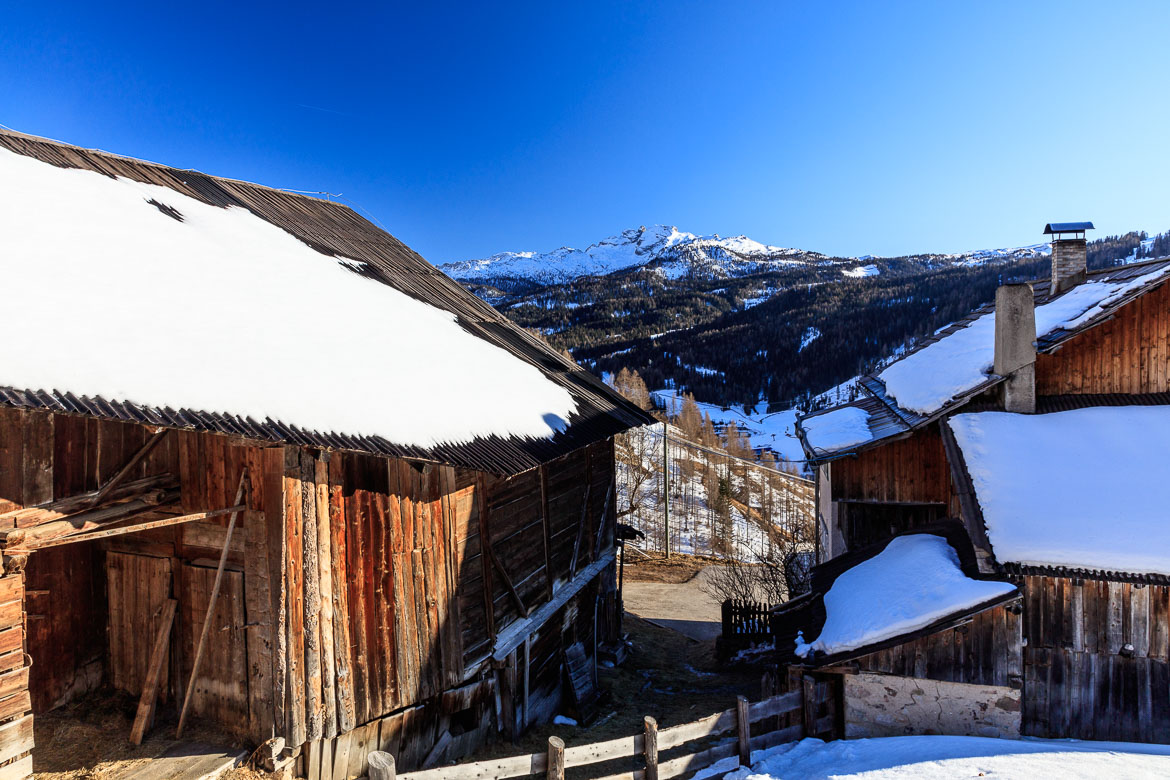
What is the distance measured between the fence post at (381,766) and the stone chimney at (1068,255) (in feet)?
55.0

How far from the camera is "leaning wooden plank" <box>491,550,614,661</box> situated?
980 centimetres

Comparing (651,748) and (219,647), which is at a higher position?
(219,647)

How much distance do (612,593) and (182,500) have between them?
12.0 meters

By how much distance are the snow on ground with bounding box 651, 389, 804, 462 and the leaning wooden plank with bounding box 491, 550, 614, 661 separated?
7483 cm

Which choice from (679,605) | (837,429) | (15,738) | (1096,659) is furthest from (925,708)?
(679,605)

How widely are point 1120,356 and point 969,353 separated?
8.65 ft

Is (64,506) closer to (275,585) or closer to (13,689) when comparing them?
(13,689)

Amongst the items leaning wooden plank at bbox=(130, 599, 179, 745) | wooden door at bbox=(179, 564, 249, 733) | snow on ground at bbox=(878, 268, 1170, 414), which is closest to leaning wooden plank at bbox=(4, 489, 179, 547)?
wooden door at bbox=(179, 564, 249, 733)

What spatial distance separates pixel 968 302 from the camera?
404ft

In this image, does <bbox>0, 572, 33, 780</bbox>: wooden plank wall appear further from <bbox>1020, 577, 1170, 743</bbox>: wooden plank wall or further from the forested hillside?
the forested hillside

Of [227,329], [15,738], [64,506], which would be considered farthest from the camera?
[227,329]

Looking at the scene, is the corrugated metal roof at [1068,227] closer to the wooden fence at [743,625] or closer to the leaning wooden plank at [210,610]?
the wooden fence at [743,625]

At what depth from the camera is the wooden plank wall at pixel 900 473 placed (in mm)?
11969

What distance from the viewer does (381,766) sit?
611 centimetres
